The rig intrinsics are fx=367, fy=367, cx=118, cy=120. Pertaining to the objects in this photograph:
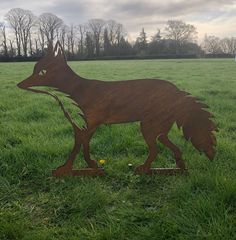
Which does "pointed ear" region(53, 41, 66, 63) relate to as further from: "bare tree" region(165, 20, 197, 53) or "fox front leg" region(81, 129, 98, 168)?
"bare tree" region(165, 20, 197, 53)

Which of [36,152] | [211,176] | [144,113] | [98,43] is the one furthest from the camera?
[98,43]

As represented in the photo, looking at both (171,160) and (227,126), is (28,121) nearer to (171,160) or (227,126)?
(171,160)

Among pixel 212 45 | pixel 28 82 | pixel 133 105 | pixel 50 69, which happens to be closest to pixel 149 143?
pixel 133 105

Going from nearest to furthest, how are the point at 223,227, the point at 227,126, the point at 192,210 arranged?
the point at 223,227, the point at 192,210, the point at 227,126

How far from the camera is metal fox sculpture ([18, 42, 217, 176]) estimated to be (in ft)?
13.8

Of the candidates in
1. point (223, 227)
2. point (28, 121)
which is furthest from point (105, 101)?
point (28, 121)

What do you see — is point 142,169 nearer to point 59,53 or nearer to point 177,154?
point 177,154

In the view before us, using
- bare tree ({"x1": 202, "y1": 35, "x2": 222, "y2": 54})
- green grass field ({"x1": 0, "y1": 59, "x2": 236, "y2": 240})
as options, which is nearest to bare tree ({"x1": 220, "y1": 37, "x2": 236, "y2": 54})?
→ bare tree ({"x1": 202, "y1": 35, "x2": 222, "y2": 54})

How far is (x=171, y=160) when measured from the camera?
15.8ft

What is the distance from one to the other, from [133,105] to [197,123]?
2.49 feet

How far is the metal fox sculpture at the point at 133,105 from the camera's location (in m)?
4.19

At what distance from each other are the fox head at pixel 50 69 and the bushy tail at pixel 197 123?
1.42 metres

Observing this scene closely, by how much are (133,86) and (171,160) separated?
1198 millimetres

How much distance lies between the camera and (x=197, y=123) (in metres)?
4.17
